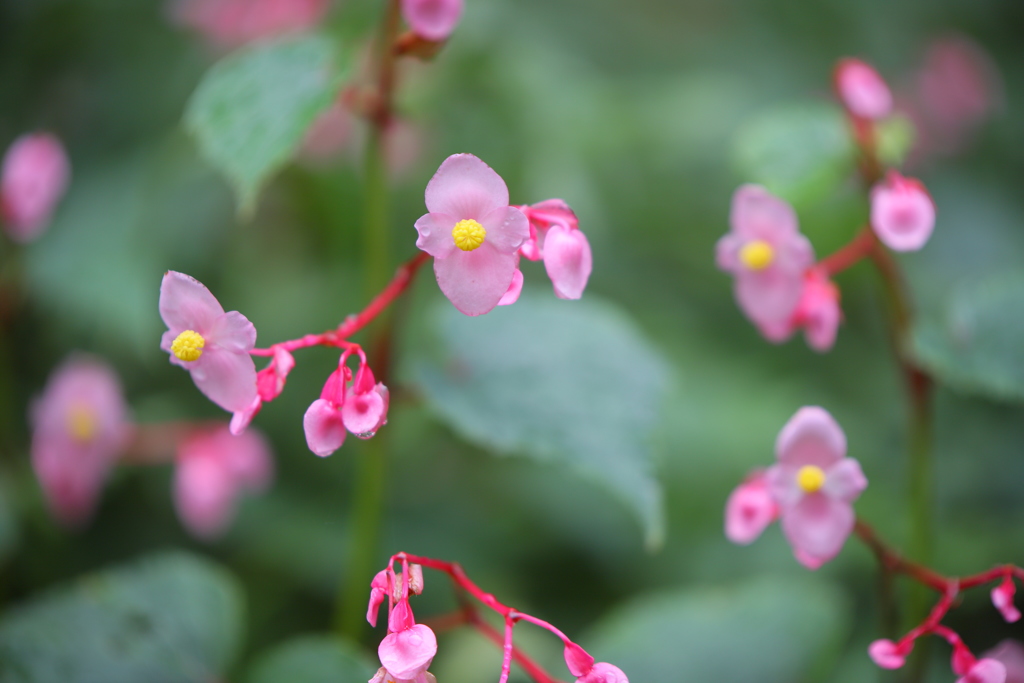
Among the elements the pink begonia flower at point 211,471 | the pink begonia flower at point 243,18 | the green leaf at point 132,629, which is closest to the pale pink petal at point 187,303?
the green leaf at point 132,629

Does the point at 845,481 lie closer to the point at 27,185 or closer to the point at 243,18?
the point at 27,185

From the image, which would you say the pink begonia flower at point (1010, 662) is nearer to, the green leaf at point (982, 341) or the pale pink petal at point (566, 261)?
the green leaf at point (982, 341)

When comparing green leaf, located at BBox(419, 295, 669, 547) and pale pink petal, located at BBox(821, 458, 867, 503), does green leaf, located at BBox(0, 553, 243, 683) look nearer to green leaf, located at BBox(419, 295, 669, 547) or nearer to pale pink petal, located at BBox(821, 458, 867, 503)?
green leaf, located at BBox(419, 295, 669, 547)

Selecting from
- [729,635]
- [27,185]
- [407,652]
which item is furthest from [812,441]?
[27,185]

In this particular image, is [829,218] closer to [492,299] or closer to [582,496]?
[582,496]

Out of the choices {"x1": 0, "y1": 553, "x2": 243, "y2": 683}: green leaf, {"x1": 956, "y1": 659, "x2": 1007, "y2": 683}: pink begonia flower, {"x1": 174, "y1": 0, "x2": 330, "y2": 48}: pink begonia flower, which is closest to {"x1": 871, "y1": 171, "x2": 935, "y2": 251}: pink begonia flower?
{"x1": 956, "y1": 659, "x2": 1007, "y2": 683}: pink begonia flower

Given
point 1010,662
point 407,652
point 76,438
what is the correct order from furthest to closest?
point 76,438 < point 1010,662 < point 407,652
